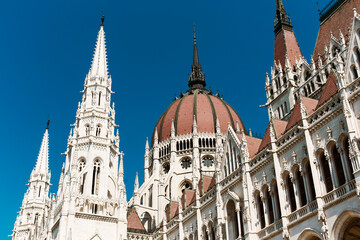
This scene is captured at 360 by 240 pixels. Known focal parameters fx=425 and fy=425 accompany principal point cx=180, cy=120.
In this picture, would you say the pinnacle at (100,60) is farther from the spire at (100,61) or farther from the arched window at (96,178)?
the arched window at (96,178)

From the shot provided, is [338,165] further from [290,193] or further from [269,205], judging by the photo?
[269,205]

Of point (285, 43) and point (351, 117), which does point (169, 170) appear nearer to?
point (285, 43)

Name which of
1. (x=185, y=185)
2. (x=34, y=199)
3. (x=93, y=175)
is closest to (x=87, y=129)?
(x=93, y=175)

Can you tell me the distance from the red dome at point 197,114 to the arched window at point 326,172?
36.7 meters

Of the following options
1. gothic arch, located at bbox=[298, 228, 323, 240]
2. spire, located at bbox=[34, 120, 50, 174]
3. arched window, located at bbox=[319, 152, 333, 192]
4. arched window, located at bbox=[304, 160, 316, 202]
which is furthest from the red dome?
gothic arch, located at bbox=[298, 228, 323, 240]

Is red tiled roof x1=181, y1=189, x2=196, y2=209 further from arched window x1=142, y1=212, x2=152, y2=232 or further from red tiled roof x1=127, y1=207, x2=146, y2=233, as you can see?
arched window x1=142, y1=212, x2=152, y2=232

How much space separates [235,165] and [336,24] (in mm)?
15413

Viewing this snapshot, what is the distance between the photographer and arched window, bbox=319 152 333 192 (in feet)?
75.9

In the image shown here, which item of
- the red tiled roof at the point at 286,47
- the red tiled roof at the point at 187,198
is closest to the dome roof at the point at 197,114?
the red tiled roof at the point at 286,47

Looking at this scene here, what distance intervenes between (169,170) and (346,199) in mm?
38248

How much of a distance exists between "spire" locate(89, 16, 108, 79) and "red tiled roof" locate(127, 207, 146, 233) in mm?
17232

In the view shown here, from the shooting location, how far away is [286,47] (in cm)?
4316

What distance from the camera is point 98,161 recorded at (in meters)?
47.1

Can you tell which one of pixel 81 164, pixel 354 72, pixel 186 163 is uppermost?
pixel 186 163
